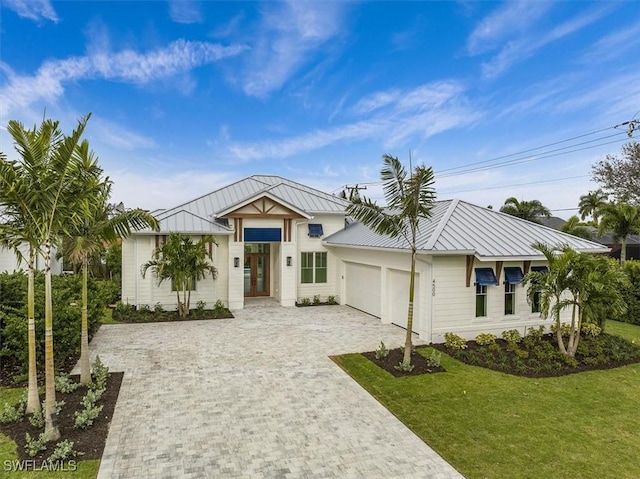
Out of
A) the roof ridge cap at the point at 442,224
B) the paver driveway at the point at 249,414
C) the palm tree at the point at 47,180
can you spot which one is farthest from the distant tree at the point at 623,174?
the palm tree at the point at 47,180

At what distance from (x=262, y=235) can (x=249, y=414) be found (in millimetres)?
11641

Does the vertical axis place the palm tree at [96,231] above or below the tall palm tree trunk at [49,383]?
above

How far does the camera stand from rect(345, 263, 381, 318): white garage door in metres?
16.6

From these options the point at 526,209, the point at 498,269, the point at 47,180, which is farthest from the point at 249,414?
the point at 526,209

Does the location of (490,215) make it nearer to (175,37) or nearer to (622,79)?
(622,79)

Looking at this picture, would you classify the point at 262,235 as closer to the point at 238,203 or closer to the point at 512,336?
the point at 238,203

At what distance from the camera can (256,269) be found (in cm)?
2125

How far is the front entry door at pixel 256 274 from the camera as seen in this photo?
2116 centimetres

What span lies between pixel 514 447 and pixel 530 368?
457cm

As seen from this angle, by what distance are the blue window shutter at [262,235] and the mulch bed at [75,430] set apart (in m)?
10.8

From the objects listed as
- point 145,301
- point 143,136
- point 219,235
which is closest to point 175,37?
point 143,136

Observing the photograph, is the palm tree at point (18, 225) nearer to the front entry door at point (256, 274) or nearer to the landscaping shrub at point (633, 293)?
the front entry door at point (256, 274)

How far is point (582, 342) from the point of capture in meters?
12.2

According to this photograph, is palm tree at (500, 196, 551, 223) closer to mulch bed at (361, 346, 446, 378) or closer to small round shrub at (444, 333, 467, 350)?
small round shrub at (444, 333, 467, 350)
